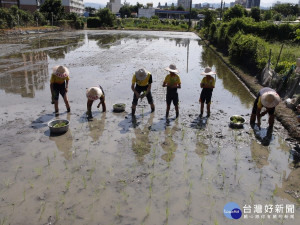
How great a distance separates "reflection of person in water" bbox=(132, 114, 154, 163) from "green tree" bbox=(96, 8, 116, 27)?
50.8 metres

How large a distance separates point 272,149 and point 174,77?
2.96m

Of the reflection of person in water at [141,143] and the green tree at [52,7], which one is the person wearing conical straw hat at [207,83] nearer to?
the reflection of person in water at [141,143]

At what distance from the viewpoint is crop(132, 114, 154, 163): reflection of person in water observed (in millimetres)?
5666

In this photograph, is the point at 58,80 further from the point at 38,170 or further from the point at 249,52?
the point at 249,52

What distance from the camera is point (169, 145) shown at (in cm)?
609

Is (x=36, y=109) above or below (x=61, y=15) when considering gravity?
below

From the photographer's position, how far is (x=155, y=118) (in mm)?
7645

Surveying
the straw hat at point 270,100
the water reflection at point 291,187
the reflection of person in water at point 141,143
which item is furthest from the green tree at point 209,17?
the water reflection at point 291,187

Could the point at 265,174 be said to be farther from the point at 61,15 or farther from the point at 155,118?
the point at 61,15

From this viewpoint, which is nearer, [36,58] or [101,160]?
[101,160]

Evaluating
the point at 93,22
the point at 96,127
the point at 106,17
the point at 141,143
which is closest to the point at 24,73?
the point at 96,127

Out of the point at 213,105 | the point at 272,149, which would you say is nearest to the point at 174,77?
the point at 213,105

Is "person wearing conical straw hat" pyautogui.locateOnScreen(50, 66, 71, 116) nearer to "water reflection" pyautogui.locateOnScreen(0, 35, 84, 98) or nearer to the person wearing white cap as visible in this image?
the person wearing white cap

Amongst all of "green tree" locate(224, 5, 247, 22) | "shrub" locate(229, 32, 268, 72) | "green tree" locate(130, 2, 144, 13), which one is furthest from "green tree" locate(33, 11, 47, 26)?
"green tree" locate(130, 2, 144, 13)
